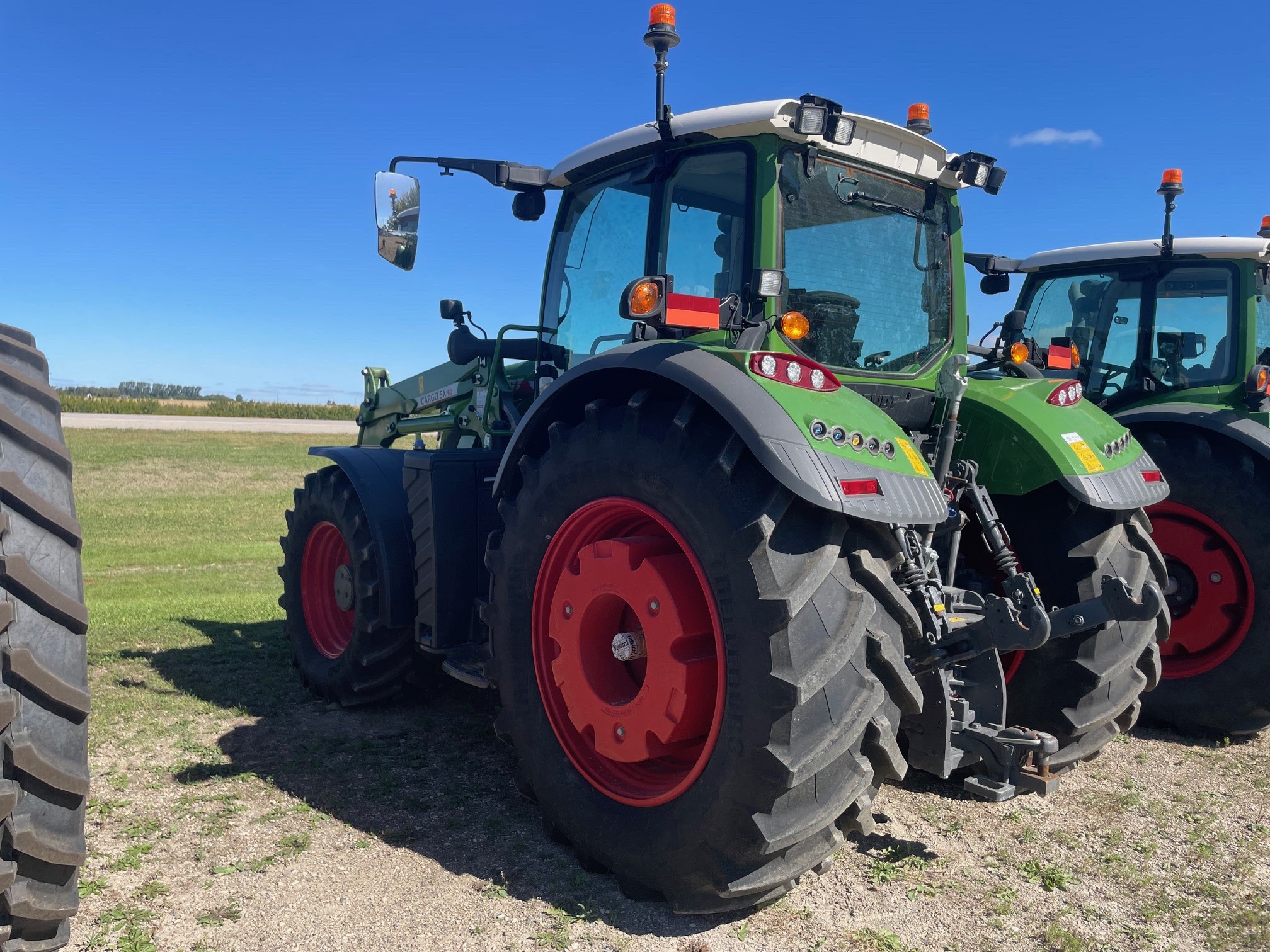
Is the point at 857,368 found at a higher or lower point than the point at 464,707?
higher

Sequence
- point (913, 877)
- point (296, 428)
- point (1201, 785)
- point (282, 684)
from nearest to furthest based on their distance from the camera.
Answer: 1. point (913, 877)
2. point (1201, 785)
3. point (282, 684)
4. point (296, 428)

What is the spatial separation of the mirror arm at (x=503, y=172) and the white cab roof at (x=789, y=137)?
0.36m

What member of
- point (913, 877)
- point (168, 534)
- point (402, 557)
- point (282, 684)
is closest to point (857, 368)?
point (913, 877)

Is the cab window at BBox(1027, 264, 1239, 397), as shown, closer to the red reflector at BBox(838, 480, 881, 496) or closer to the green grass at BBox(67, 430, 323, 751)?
the red reflector at BBox(838, 480, 881, 496)

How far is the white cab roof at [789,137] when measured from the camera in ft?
10.0

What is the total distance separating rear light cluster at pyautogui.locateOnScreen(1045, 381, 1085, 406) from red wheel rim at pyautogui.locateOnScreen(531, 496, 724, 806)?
1704mm

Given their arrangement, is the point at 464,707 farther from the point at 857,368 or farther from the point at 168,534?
the point at 168,534

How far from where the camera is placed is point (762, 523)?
2.44 m

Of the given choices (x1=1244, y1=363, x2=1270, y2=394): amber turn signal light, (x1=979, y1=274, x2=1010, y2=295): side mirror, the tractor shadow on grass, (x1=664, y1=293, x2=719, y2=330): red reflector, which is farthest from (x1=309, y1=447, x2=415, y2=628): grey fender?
(x1=1244, y1=363, x2=1270, y2=394): amber turn signal light

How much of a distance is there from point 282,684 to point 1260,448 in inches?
205

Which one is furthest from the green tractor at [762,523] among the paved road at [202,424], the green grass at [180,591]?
the paved road at [202,424]

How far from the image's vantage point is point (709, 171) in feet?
10.8

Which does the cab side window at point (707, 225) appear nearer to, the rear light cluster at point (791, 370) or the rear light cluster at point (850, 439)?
the rear light cluster at point (791, 370)

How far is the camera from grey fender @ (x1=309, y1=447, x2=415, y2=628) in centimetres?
434
